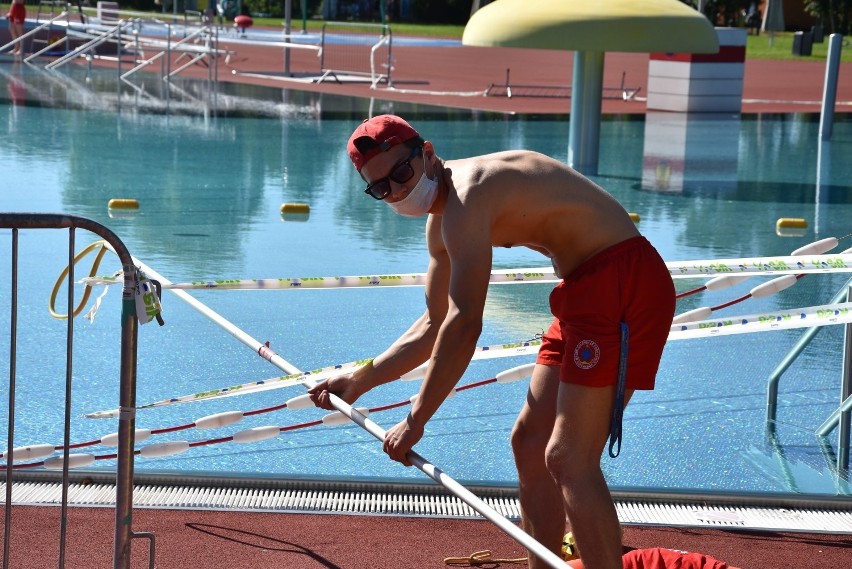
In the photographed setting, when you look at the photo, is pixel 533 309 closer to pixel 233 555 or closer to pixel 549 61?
pixel 233 555

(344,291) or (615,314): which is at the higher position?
(615,314)

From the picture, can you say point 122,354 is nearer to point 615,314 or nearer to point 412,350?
point 412,350

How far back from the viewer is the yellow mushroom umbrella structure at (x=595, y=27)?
43.9 feet

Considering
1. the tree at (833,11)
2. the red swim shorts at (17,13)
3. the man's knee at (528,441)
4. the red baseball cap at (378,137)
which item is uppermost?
the tree at (833,11)

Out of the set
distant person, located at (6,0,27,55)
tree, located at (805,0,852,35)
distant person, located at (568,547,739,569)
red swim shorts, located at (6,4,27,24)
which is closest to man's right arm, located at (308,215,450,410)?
distant person, located at (568,547,739,569)

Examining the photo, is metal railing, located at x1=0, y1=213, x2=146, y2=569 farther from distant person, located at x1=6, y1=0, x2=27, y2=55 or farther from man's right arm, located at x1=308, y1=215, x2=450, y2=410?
distant person, located at x1=6, y1=0, x2=27, y2=55

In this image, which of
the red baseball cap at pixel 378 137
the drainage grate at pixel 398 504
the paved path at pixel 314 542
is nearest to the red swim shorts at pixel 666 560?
the paved path at pixel 314 542

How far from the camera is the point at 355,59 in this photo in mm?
33938

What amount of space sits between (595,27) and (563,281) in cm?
1011

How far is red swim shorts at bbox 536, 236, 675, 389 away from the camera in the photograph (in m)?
3.58

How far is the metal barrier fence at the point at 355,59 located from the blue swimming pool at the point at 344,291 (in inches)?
328

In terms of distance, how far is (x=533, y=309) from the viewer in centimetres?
850

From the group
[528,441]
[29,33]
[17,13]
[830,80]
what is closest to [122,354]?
[528,441]

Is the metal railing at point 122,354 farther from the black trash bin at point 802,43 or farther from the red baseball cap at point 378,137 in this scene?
the black trash bin at point 802,43
